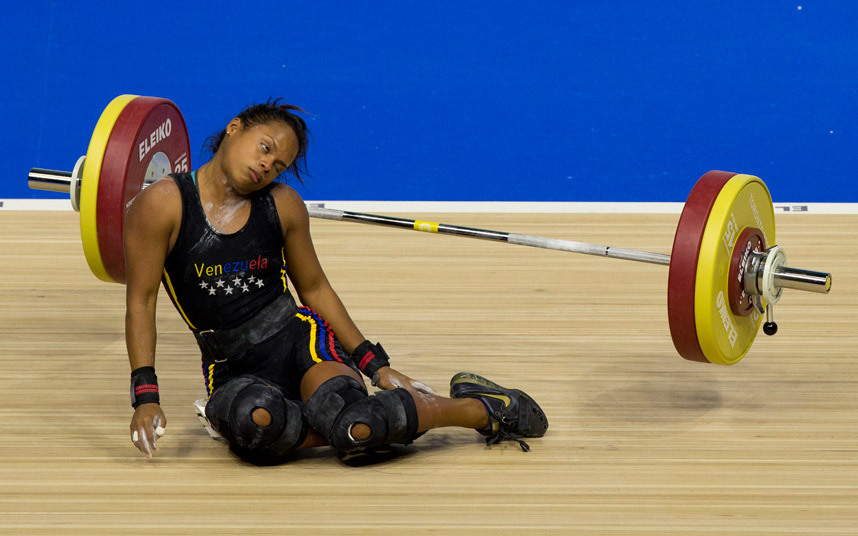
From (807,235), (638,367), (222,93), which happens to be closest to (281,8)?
(222,93)

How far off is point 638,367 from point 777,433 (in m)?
0.36

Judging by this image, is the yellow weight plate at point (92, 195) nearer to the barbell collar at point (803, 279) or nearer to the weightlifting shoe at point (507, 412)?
the weightlifting shoe at point (507, 412)

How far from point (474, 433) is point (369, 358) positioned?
0.70 feet

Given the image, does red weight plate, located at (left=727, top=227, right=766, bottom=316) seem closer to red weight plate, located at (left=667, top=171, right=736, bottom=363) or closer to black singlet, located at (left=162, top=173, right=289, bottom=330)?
red weight plate, located at (left=667, top=171, right=736, bottom=363)

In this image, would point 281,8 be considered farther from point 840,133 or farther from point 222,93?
point 840,133

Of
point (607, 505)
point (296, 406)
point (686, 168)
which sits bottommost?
point (607, 505)

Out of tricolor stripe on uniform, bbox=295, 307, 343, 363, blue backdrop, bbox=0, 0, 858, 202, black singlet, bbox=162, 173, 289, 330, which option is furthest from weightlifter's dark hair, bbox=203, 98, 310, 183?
blue backdrop, bbox=0, 0, 858, 202

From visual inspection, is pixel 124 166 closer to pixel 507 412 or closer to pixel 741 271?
pixel 507 412

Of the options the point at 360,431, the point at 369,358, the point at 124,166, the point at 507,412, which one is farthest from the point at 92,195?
the point at 507,412

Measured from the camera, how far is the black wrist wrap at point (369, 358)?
6.15ft

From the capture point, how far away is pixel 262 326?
1.86 m

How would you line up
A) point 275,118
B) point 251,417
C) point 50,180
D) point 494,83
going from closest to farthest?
point 251,417
point 275,118
point 50,180
point 494,83

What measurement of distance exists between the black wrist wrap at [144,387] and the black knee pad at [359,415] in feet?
0.73

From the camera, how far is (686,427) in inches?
76.9
